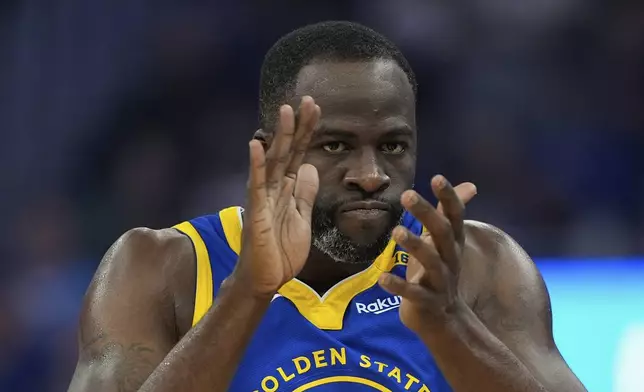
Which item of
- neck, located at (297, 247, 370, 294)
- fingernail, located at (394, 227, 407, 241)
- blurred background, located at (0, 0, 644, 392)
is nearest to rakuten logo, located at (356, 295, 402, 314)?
neck, located at (297, 247, 370, 294)

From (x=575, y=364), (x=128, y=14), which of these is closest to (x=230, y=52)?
(x=128, y=14)

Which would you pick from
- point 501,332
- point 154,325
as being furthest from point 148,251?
point 501,332

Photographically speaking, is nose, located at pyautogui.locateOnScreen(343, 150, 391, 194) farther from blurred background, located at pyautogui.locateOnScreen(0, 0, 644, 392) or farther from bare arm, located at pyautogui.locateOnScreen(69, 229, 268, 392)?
blurred background, located at pyautogui.locateOnScreen(0, 0, 644, 392)

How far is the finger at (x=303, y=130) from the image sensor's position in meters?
2.51

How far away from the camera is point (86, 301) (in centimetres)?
312

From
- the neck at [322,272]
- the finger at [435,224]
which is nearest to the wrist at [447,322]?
the finger at [435,224]

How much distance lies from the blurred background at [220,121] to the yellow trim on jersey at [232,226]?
252 cm

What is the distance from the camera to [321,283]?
11.0 ft

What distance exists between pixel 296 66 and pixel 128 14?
399cm

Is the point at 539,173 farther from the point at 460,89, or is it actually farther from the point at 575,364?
the point at 575,364

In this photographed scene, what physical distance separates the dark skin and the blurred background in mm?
2348

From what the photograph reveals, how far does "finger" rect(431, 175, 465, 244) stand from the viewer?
92.8 inches

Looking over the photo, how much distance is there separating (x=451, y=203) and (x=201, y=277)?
3.48 feet

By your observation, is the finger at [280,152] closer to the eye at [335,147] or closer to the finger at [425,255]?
the finger at [425,255]
